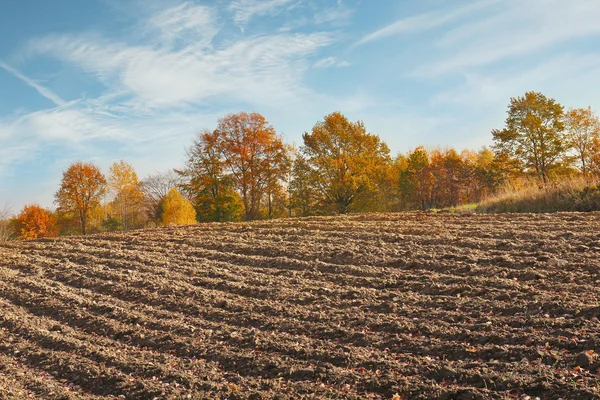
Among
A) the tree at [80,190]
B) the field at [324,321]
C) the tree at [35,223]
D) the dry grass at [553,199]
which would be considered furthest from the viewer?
the tree at [35,223]

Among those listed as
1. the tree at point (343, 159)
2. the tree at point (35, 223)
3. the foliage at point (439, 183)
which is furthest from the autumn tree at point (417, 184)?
the tree at point (35, 223)

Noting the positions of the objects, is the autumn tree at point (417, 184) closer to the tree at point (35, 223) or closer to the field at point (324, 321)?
the field at point (324, 321)

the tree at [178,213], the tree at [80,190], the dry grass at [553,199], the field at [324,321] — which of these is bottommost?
the field at [324,321]

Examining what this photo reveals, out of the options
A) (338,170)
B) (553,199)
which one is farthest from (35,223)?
(553,199)

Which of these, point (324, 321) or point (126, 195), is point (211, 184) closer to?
point (126, 195)

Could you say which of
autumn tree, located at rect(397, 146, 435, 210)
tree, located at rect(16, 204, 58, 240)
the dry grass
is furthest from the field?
tree, located at rect(16, 204, 58, 240)

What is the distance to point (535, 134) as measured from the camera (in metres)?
27.6

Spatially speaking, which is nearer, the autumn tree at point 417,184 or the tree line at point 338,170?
the tree line at point 338,170

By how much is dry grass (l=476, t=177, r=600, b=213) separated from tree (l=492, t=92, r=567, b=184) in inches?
508

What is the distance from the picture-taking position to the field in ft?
12.5

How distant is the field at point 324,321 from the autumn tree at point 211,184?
70.0 ft

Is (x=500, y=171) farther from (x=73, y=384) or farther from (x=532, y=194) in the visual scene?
(x=73, y=384)

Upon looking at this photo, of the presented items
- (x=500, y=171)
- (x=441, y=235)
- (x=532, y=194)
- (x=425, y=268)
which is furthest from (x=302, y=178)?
(x=425, y=268)

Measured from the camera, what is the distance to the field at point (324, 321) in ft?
12.5
